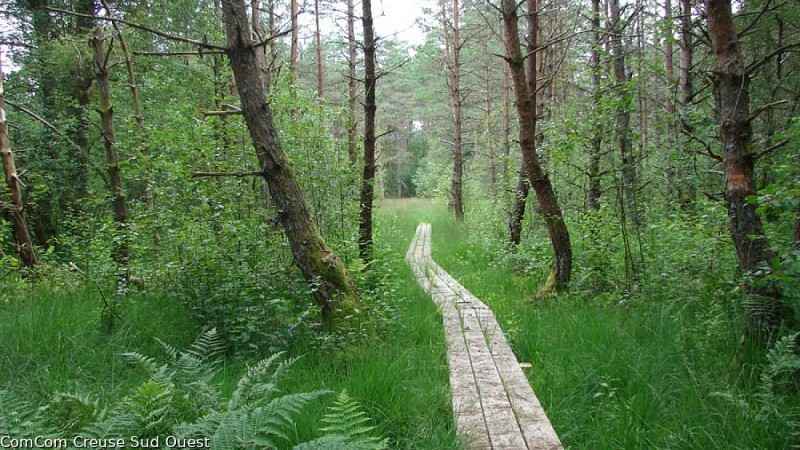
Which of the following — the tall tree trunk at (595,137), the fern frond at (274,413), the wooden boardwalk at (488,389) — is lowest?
the wooden boardwalk at (488,389)

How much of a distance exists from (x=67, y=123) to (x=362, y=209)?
8799 millimetres

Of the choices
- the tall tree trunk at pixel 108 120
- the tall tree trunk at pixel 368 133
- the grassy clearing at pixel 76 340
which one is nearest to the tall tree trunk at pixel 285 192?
the grassy clearing at pixel 76 340

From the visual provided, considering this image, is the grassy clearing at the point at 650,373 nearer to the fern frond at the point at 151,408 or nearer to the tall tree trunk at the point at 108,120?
the fern frond at the point at 151,408

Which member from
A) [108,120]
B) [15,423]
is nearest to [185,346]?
[15,423]

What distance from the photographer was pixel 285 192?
4.23 m

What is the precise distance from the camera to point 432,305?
19.1 feet

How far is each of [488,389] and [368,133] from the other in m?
4.26

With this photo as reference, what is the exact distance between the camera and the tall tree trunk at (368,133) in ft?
20.7

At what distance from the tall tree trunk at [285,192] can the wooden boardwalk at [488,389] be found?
1232 millimetres

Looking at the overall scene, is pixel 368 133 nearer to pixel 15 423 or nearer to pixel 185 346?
pixel 185 346

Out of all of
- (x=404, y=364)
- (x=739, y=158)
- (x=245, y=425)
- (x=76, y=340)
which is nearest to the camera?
(x=245, y=425)

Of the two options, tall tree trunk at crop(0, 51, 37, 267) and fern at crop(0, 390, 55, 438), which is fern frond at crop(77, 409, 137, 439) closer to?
fern at crop(0, 390, 55, 438)

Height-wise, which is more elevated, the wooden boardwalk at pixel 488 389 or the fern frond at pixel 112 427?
the fern frond at pixel 112 427

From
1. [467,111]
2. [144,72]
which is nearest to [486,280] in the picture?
[144,72]
